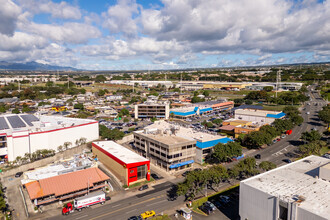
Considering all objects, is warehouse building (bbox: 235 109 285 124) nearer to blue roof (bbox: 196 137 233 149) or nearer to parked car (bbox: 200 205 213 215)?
blue roof (bbox: 196 137 233 149)

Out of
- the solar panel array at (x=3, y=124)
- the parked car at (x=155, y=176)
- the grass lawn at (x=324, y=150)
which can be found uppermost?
the solar panel array at (x=3, y=124)

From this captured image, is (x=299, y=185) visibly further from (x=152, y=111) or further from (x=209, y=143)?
(x=152, y=111)

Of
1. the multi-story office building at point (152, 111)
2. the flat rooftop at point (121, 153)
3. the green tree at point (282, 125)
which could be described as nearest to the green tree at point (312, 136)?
the green tree at point (282, 125)

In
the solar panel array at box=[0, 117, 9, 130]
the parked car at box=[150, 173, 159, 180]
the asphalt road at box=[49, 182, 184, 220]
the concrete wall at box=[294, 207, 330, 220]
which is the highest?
the solar panel array at box=[0, 117, 9, 130]

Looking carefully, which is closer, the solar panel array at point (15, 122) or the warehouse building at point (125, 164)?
the warehouse building at point (125, 164)

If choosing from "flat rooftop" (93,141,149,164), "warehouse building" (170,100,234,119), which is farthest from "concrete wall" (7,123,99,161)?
"warehouse building" (170,100,234,119)

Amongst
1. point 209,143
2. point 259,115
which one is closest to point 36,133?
point 209,143

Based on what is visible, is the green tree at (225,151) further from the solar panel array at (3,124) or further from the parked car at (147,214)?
the solar panel array at (3,124)

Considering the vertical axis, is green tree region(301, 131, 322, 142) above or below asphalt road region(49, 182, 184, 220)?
above
